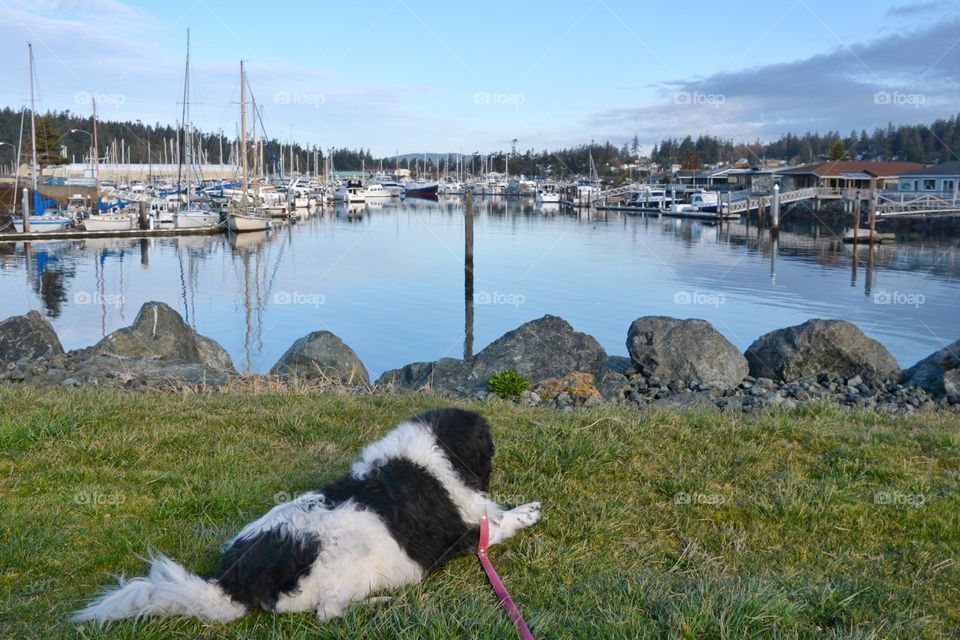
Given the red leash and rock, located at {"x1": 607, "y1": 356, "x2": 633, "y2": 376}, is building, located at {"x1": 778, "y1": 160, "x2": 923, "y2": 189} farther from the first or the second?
the red leash

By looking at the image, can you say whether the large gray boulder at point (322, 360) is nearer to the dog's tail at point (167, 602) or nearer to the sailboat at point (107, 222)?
the dog's tail at point (167, 602)

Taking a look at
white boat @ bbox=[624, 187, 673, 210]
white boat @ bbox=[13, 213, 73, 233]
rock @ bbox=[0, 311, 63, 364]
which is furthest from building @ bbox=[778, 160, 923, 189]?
rock @ bbox=[0, 311, 63, 364]

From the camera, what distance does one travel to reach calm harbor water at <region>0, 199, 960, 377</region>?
73.6ft

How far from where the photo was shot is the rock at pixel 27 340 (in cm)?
1412

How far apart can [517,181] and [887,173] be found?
7903 centimetres

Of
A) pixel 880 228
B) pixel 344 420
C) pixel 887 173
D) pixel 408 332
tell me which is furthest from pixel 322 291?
pixel 887 173

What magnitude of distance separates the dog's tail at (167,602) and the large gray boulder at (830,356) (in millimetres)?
12422

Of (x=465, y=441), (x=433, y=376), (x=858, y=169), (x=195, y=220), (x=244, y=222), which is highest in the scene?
(x=858, y=169)

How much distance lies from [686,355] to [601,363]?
5.59ft

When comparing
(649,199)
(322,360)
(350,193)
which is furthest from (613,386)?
(350,193)

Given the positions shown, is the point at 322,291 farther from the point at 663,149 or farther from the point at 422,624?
the point at 663,149

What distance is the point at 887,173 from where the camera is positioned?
85750mm

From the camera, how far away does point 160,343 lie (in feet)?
48.1

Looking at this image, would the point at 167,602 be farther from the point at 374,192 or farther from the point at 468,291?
the point at 374,192
